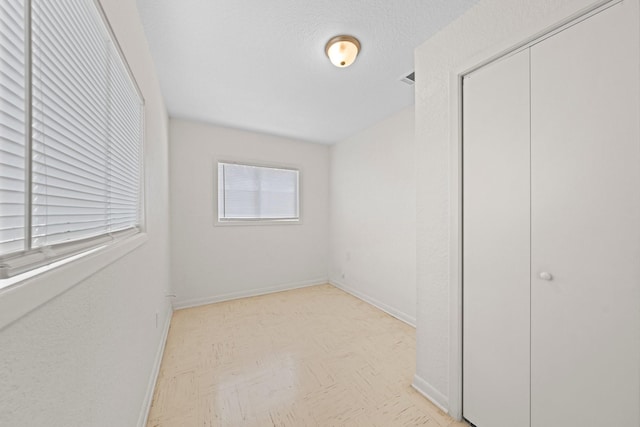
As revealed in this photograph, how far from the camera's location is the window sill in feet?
1.32

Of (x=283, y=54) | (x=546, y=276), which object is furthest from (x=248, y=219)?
(x=546, y=276)

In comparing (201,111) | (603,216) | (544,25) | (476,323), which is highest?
(201,111)

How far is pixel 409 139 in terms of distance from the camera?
9.02ft

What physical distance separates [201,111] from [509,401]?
3.56 m

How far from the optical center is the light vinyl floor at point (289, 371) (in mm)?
1453

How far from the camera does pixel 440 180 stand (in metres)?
1.52

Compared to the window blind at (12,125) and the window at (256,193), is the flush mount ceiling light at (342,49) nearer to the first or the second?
the window blind at (12,125)

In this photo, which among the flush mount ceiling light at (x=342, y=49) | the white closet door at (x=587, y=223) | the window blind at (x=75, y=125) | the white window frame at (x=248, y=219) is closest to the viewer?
the window blind at (x=75, y=125)

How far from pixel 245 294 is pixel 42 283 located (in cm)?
317

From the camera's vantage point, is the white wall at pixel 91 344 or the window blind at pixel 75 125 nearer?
the white wall at pixel 91 344

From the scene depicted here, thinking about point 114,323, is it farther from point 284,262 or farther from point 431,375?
point 284,262

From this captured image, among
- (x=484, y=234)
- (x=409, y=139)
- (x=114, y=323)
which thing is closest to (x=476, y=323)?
(x=484, y=234)

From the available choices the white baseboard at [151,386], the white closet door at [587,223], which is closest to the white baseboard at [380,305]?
the white closet door at [587,223]

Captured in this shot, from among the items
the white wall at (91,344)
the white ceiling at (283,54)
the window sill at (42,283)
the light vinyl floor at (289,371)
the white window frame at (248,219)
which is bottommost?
the light vinyl floor at (289,371)
